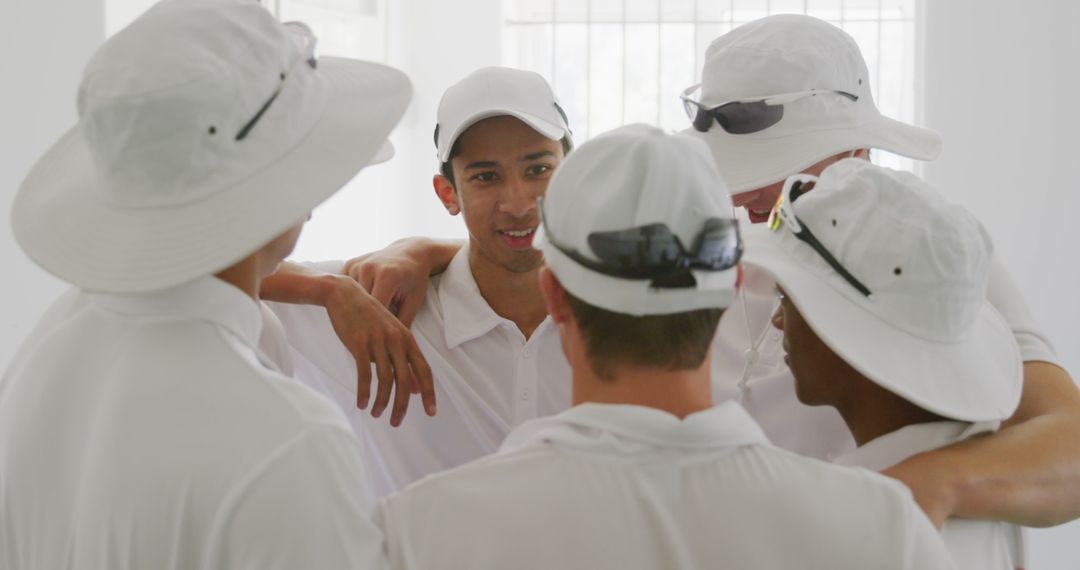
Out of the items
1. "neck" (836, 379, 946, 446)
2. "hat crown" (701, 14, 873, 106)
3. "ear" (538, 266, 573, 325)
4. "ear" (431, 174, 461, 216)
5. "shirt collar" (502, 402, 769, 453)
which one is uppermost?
"hat crown" (701, 14, 873, 106)

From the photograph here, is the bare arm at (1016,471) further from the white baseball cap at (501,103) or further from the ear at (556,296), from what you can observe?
the white baseball cap at (501,103)

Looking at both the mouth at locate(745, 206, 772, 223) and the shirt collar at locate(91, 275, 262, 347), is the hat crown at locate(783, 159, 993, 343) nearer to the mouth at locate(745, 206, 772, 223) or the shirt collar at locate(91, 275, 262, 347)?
the mouth at locate(745, 206, 772, 223)

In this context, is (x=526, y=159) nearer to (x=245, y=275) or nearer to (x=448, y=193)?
(x=448, y=193)

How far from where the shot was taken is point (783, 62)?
1.72 metres

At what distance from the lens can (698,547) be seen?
99 centimetres

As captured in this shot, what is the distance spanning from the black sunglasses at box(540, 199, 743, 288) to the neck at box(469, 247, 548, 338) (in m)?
0.95

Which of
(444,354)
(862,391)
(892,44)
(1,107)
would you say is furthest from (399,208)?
(862,391)

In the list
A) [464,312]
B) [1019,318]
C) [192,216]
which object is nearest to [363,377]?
[464,312]

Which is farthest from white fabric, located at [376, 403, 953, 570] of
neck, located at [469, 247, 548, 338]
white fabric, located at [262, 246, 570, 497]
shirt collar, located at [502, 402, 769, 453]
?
neck, located at [469, 247, 548, 338]

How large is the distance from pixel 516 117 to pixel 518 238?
22cm

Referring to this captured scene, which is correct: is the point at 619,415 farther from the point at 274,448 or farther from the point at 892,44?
the point at 892,44

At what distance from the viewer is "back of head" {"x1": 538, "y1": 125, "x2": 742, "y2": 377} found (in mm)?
1025

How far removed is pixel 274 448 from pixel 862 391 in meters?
0.71

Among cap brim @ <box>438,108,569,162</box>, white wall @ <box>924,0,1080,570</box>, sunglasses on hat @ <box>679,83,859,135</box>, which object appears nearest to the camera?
sunglasses on hat @ <box>679,83,859,135</box>
